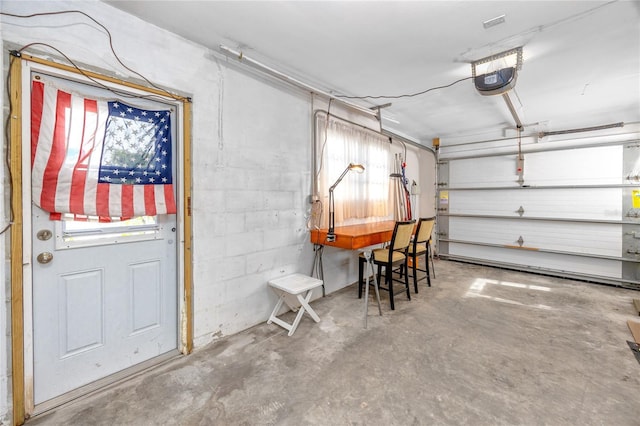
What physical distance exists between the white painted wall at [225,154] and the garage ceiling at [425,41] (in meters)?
0.22

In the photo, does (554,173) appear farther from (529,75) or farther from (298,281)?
(298,281)

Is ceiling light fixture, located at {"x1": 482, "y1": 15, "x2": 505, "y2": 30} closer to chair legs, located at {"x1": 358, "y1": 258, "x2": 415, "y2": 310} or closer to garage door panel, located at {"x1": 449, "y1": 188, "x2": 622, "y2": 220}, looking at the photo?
chair legs, located at {"x1": 358, "y1": 258, "x2": 415, "y2": 310}

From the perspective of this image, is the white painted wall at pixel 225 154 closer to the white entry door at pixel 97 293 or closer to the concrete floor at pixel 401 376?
the white entry door at pixel 97 293

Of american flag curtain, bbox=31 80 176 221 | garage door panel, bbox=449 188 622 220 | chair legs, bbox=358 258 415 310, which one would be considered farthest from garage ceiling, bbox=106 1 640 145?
chair legs, bbox=358 258 415 310

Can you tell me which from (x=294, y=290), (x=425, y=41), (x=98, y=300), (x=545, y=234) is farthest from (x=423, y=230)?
(x=98, y=300)

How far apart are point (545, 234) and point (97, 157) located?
617 centimetres

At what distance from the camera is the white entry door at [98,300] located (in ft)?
5.51

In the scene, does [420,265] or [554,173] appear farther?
[420,265]

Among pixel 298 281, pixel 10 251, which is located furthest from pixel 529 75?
pixel 10 251

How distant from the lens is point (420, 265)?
507 cm

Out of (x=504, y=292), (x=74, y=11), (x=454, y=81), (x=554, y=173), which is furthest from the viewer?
(x=554, y=173)

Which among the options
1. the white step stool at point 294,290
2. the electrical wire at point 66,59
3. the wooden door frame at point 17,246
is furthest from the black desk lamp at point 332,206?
the wooden door frame at point 17,246

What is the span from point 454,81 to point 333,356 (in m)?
3.06

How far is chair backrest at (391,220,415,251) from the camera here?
10.1 ft
